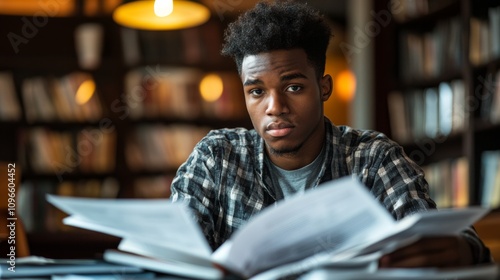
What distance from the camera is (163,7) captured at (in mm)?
3238

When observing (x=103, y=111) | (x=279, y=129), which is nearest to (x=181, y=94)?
(x=103, y=111)

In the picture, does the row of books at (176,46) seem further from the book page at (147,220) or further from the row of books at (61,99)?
the book page at (147,220)

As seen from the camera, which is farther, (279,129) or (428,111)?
(428,111)

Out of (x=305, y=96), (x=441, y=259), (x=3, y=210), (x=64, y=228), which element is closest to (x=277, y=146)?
(x=305, y=96)

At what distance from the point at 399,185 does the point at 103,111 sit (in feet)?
11.5

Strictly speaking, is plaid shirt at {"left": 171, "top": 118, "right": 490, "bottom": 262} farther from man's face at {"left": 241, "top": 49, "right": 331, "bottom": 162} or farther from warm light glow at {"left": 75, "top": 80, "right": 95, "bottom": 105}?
warm light glow at {"left": 75, "top": 80, "right": 95, "bottom": 105}

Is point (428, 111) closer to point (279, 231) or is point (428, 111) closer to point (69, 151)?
point (69, 151)

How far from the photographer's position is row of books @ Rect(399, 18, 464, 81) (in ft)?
12.3

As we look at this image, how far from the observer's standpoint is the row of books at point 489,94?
3.39 meters

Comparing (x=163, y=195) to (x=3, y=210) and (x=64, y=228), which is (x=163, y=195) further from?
(x=3, y=210)

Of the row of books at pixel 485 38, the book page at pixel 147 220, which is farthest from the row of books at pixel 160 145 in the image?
the book page at pixel 147 220

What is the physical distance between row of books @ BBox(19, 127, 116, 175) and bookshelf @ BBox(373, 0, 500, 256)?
5.44ft

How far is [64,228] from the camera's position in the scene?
4535 millimetres

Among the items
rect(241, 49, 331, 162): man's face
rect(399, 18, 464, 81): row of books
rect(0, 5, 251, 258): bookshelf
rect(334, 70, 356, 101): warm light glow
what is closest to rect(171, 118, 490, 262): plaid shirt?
rect(241, 49, 331, 162): man's face
